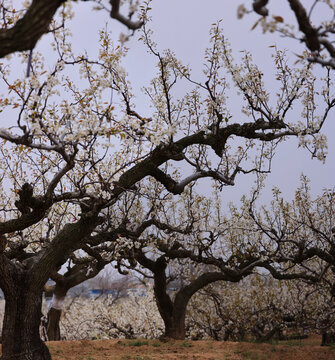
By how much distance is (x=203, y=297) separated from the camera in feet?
61.3

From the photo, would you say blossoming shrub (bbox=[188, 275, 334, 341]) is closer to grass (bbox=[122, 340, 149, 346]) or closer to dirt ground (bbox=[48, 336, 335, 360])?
grass (bbox=[122, 340, 149, 346])

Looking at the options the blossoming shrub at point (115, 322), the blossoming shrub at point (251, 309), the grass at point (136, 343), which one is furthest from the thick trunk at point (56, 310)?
the blossoming shrub at point (251, 309)

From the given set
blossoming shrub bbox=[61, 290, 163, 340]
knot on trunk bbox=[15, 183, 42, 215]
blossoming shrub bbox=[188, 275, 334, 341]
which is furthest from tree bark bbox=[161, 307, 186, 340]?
knot on trunk bbox=[15, 183, 42, 215]

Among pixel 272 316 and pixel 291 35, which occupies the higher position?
pixel 291 35

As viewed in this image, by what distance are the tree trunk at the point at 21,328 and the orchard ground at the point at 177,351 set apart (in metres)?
1.54

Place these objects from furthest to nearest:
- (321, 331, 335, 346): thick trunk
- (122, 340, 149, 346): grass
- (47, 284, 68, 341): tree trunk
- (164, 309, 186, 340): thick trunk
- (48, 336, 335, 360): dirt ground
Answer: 1. (47, 284, 68, 341): tree trunk
2. (321, 331, 335, 346): thick trunk
3. (164, 309, 186, 340): thick trunk
4. (122, 340, 149, 346): grass
5. (48, 336, 335, 360): dirt ground

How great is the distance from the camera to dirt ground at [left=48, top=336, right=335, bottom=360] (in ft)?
34.3

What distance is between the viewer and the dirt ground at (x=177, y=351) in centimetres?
1046

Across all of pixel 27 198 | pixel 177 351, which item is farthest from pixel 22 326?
pixel 177 351

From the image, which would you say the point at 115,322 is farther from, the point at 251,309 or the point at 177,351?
the point at 177,351

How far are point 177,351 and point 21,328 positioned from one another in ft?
15.0

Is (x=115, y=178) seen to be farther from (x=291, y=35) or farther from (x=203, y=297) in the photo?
(x=203, y=297)

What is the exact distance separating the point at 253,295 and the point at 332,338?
3.41 metres

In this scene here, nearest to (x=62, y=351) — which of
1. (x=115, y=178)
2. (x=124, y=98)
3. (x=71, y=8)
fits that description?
(x=115, y=178)
